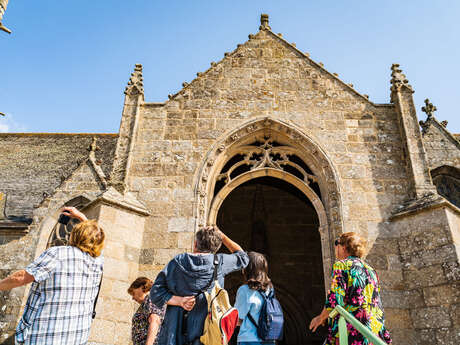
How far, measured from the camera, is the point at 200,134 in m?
6.86

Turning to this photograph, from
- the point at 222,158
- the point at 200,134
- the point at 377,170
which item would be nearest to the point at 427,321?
the point at 377,170

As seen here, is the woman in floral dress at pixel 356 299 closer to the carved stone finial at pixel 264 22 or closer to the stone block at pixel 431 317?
the stone block at pixel 431 317

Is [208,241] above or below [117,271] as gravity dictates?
below

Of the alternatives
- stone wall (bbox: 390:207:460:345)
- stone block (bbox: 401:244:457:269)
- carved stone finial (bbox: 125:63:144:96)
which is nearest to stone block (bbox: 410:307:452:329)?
stone wall (bbox: 390:207:460:345)

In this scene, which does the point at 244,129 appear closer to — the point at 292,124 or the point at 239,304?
the point at 292,124

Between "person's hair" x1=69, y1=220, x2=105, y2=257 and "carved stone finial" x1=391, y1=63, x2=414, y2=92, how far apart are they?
6.37 m

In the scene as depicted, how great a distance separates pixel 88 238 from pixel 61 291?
0.37 meters

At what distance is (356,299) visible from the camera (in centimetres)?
280

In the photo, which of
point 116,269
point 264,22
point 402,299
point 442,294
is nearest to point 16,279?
point 116,269

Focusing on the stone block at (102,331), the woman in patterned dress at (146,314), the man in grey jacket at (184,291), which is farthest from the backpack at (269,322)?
the stone block at (102,331)

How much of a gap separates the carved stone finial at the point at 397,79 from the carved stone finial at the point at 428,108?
3739mm

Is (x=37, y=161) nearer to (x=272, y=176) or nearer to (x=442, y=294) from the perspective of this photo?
(x=272, y=176)

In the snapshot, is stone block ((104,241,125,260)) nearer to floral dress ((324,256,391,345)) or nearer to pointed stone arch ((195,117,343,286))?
pointed stone arch ((195,117,343,286))

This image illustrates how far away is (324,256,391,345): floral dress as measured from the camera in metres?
2.78
